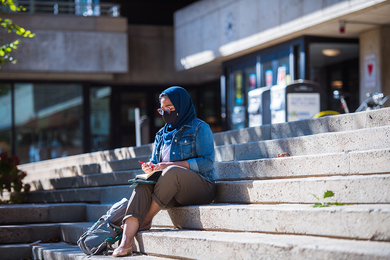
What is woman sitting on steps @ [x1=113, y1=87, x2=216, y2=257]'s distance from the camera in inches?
158

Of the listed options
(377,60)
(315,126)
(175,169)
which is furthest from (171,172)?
(377,60)

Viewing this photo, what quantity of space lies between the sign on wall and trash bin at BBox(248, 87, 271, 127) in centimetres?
244

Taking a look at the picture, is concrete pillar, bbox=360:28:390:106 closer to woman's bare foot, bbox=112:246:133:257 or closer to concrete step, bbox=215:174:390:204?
concrete step, bbox=215:174:390:204

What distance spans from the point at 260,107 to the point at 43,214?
5141 millimetres

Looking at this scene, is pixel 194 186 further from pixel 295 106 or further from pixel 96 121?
pixel 96 121

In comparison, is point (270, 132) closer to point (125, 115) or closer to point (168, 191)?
point (168, 191)

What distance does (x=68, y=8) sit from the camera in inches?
587

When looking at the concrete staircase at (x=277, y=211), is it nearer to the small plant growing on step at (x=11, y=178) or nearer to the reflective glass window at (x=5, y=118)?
the small plant growing on step at (x=11, y=178)

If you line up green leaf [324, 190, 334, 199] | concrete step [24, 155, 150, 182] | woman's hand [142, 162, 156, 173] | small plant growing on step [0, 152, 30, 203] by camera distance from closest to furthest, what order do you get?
green leaf [324, 190, 334, 199], woman's hand [142, 162, 156, 173], concrete step [24, 155, 150, 182], small plant growing on step [0, 152, 30, 203]

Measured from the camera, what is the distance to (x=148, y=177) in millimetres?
4051

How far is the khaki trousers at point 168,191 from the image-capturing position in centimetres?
402

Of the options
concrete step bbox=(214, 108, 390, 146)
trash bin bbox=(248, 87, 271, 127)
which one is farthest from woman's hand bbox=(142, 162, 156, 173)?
trash bin bbox=(248, 87, 271, 127)

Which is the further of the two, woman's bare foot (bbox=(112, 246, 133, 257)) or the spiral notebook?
the spiral notebook

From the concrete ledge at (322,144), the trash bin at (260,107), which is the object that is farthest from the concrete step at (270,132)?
the trash bin at (260,107)
